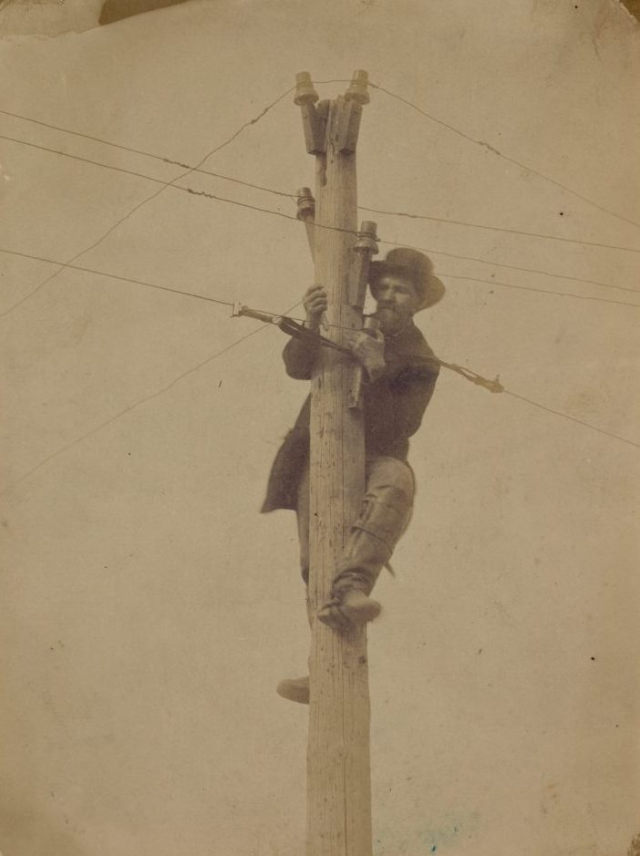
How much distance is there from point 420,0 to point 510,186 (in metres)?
0.46

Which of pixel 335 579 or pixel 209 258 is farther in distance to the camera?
pixel 209 258

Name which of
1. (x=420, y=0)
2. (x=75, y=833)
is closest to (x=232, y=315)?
(x=420, y=0)

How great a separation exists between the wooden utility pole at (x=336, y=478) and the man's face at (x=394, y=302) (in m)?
0.05

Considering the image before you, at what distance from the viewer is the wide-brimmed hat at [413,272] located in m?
2.71

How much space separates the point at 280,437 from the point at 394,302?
0.39 meters

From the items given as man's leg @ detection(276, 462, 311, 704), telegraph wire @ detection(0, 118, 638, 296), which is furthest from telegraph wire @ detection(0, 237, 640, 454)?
man's leg @ detection(276, 462, 311, 704)

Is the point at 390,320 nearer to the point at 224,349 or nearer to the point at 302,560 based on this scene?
the point at 224,349

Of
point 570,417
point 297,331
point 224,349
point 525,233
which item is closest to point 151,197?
point 224,349

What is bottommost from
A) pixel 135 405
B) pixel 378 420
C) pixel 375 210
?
pixel 378 420

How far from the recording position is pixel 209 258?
2812 mm

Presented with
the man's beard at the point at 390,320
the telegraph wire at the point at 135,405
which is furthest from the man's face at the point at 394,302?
the telegraph wire at the point at 135,405

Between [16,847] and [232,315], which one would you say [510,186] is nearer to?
[232,315]

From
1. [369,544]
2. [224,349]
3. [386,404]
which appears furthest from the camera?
[224,349]

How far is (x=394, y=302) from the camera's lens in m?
2.71
